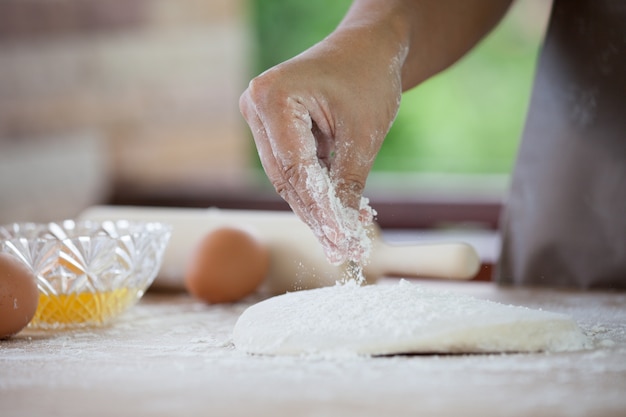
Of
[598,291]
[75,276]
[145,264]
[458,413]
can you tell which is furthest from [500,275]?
A: [458,413]

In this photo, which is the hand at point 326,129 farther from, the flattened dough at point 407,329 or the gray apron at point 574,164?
the gray apron at point 574,164

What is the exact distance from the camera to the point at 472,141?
564 centimetres

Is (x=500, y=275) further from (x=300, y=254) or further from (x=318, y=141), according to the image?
(x=318, y=141)

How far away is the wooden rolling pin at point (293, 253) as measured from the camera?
4.58 feet

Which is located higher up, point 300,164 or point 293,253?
point 300,164

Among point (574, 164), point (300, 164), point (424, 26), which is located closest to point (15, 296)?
point (300, 164)

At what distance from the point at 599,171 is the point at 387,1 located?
18.7 inches

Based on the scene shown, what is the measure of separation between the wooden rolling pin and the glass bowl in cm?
23

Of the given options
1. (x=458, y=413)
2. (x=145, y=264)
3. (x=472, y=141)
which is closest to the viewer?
(x=458, y=413)

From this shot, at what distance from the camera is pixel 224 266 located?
143 cm

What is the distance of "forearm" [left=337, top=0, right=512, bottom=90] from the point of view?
126 centimetres

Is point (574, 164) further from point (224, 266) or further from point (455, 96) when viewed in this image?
point (455, 96)

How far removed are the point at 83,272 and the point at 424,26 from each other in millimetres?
629

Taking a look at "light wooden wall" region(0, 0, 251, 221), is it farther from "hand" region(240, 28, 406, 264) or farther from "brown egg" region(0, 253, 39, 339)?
"hand" region(240, 28, 406, 264)
